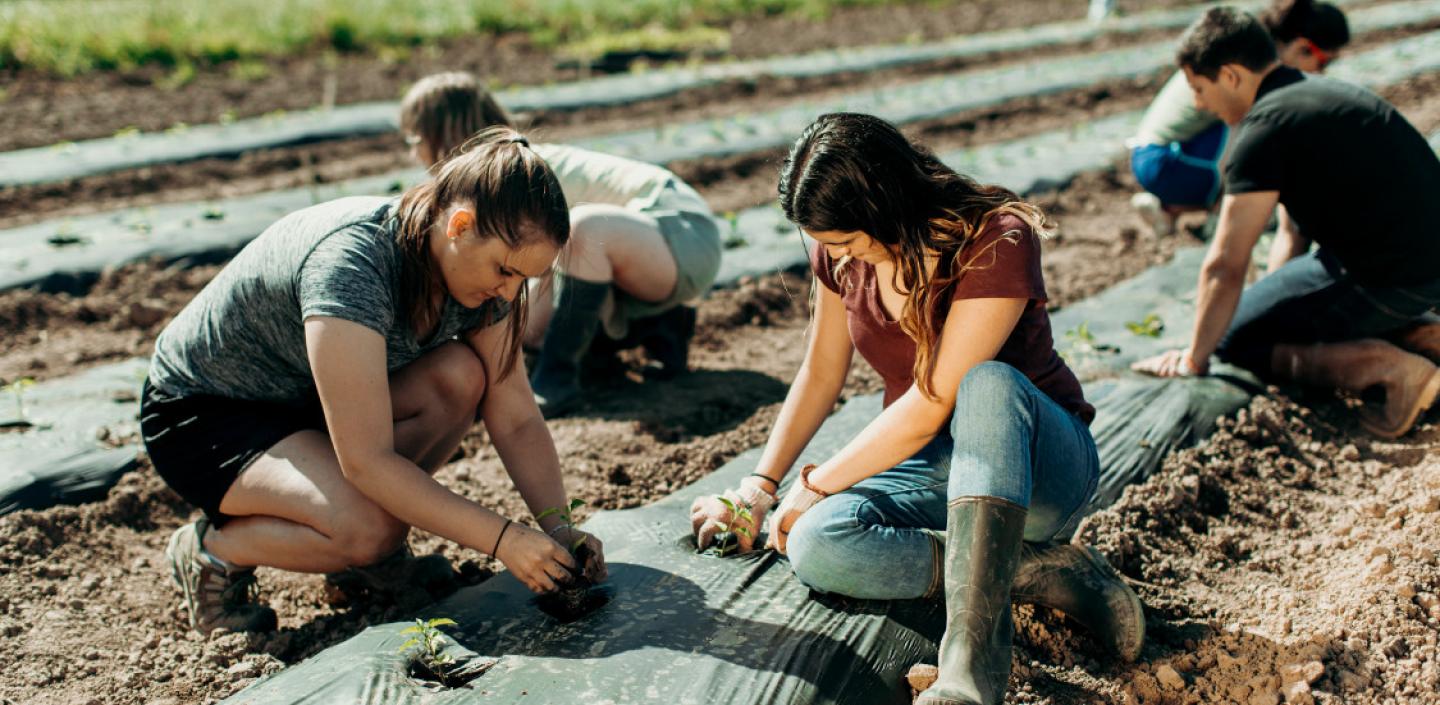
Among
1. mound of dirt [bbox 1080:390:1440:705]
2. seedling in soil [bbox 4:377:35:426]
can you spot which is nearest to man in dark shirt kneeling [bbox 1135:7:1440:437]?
mound of dirt [bbox 1080:390:1440:705]

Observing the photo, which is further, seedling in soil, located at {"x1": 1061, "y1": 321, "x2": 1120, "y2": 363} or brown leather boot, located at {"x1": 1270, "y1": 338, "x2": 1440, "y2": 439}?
seedling in soil, located at {"x1": 1061, "y1": 321, "x2": 1120, "y2": 363}

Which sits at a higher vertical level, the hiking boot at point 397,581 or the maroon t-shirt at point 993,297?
the maroon t-shirt at point 993,297

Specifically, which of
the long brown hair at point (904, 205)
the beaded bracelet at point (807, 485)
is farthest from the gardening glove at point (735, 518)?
the long brown hair at point (904, 205)

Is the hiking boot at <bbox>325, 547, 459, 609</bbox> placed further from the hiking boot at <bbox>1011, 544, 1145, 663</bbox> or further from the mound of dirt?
the mound of dirt

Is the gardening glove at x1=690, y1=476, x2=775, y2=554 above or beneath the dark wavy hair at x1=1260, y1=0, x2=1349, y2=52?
beneath

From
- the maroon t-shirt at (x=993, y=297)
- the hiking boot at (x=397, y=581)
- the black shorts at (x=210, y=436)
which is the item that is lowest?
the hiking boot at (x=397, y=581)

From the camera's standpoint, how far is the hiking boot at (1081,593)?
202cm

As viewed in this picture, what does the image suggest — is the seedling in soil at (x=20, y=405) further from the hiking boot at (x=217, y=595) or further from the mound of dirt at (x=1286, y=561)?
the mound of dirt at (x=1286, y=561)

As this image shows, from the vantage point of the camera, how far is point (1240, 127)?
2.96 metres

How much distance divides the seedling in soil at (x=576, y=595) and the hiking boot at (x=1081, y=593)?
0.74 meters

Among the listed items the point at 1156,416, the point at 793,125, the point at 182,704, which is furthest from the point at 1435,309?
the point at 793,125

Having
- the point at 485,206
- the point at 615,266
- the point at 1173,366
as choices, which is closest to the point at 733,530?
the point at 485,206

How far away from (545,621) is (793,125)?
5.53m

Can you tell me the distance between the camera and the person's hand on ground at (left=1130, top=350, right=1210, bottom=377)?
3.02 metres
